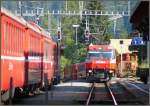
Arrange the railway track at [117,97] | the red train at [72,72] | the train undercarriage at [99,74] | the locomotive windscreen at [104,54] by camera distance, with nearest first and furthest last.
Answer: the railway track at [117,97] < the train undercarriage at [99,74] < the locomotive windscreen at [104,54] < the red train at [72,72]

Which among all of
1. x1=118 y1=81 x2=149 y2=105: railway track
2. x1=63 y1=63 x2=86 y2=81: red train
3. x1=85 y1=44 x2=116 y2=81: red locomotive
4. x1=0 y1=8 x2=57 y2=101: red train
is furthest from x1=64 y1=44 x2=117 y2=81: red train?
x1=0 y1=8 x2=57 y2=101: red train

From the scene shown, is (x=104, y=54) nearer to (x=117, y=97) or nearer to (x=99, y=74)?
(x=99, y=74)

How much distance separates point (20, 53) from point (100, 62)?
26.7m

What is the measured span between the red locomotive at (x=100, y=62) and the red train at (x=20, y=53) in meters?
17.5

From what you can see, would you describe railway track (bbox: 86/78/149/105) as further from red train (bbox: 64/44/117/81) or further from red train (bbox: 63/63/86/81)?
red train (bbox: 63/63/86/81)

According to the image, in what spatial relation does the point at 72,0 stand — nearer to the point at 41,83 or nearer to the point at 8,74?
the point at 41,83

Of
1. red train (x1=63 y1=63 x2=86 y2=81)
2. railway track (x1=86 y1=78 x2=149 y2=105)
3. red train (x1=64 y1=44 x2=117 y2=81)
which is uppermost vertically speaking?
red train (x1=64 y1=44 x2=117 y2=81)

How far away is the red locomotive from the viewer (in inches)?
1841

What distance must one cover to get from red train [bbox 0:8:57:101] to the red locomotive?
57.5 feet

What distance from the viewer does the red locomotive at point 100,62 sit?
46.8 metres

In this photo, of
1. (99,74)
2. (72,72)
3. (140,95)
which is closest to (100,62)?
(99,74)

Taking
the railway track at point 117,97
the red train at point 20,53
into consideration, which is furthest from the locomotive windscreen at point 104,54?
the red train at point 20,53

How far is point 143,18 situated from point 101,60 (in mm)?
22914

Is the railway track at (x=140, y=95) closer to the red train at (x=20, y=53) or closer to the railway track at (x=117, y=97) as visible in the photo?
the railway track at (x=117, y=97)
